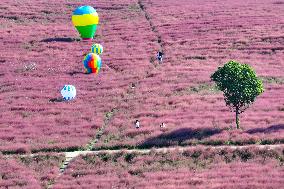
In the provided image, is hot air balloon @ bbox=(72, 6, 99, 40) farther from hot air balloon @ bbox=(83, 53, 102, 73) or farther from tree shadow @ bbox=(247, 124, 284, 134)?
tree shadow @ bbox=(247, 124, 284, 134)

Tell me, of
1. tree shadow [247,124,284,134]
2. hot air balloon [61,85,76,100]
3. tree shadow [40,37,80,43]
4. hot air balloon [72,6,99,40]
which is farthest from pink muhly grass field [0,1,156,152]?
tree shadow [247,124,284,134]

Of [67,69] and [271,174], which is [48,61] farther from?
[271,174]

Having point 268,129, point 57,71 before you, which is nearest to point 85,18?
point 57,71

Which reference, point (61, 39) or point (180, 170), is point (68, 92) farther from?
point (61, 39)

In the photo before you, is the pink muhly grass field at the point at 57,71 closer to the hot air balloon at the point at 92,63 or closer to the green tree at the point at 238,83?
the hot air balloon at the point at 92,63

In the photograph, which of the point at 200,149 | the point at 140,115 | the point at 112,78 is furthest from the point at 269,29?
the point at 200,149

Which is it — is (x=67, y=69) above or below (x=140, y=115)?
above
